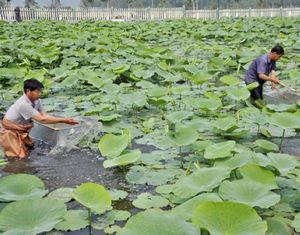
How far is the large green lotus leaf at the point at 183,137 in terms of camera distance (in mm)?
3385

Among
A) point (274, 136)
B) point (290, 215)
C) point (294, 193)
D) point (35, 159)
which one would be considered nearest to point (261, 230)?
point (290, 215)

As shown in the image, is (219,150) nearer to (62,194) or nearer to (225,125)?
(225,125)

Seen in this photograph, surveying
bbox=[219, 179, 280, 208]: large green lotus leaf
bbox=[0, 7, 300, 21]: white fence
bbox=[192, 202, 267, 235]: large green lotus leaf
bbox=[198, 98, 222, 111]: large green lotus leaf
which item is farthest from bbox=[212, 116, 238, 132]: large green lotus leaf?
bbox=[0, 7, 300, 21]: white fence

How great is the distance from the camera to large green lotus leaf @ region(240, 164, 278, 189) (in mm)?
2642

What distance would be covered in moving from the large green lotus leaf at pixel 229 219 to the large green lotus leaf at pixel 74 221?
79 cm

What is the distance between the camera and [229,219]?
6.53 feet

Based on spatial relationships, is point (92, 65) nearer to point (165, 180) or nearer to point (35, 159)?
point (35, 159)

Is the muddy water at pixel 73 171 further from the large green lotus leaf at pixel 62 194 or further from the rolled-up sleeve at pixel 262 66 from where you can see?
the rolled-up sleeve at pixel 262 66

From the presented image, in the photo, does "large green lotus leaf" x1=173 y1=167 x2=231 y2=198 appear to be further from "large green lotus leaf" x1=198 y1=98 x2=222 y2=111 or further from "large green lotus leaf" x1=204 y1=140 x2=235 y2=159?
"large green lotus leaf" x1=198 y1=98 x2=222 y2=111

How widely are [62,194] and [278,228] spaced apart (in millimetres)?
1455

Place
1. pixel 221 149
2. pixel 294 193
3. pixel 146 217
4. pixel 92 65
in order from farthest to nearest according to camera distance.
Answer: pixel 92 65, pixel 221 149, pixel 294 193, pixel 146 217

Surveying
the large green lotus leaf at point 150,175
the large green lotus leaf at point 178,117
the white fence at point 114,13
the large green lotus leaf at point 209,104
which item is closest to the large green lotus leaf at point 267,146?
the large green lotus leaf at point 150,175

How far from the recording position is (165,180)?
3.16 metres

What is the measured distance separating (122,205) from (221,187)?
2.49 feet
